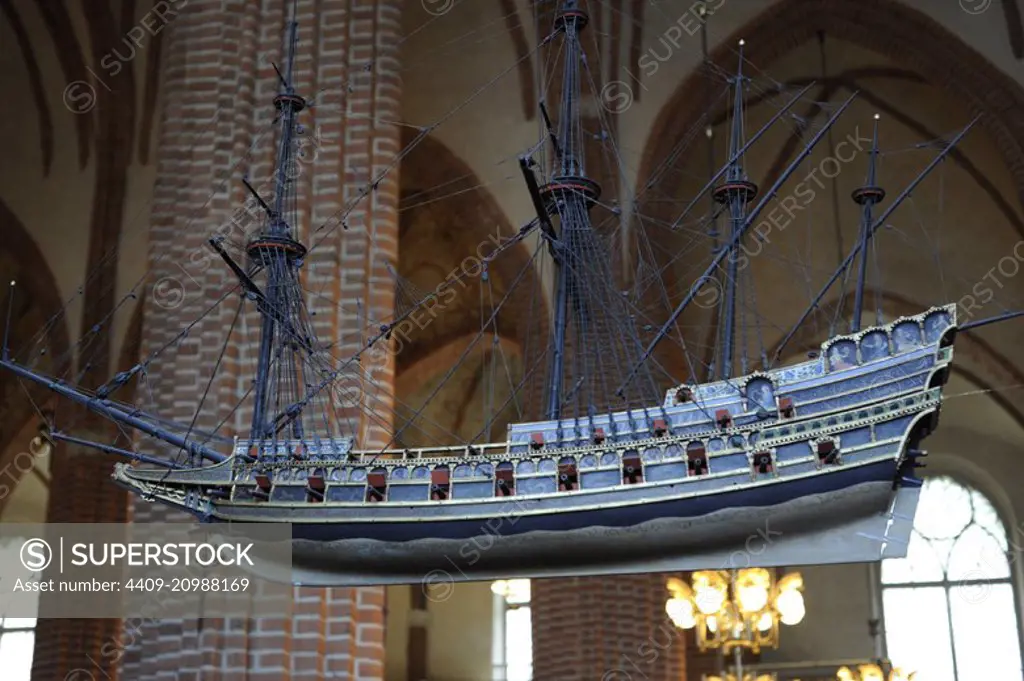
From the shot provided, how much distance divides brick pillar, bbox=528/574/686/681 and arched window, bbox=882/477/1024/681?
844 cm

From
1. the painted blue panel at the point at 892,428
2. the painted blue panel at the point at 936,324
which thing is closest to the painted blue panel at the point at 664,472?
the painted blue panel at the point at 892,428

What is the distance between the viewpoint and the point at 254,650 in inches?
488

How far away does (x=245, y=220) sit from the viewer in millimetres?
13961

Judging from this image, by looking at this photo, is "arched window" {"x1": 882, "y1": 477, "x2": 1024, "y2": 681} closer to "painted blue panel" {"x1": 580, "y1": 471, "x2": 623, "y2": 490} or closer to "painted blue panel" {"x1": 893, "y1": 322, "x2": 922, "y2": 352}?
Answer: "painted blue panel" {"x1": 893, "y1": 322, "x2": 922, "y2": 352}

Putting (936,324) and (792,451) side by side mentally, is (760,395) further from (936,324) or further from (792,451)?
(936,324)

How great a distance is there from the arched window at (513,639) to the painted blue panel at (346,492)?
16.5 metres

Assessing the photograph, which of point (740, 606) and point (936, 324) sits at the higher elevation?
point (936, 324)

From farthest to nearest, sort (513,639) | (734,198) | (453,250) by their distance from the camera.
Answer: (513,639) < (453,250) < (734,198)

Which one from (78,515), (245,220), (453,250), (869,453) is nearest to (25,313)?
(78,515)

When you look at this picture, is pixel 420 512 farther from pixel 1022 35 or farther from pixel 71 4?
pixel 71 4

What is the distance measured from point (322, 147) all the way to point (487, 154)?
9018 mm

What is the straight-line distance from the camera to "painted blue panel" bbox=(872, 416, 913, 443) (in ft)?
32.4

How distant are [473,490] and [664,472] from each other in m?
1.37

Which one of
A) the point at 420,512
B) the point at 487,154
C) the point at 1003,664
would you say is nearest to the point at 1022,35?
the point at 487,154
